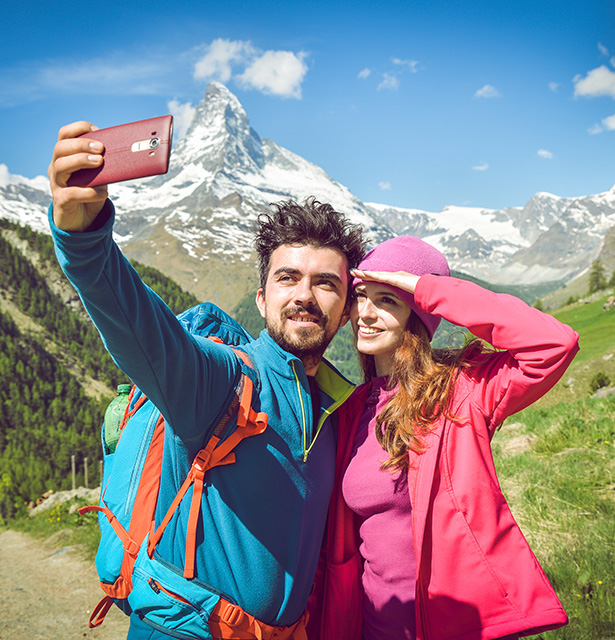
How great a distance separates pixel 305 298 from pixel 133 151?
1.80 metres

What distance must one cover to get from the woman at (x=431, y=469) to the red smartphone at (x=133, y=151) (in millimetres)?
2055

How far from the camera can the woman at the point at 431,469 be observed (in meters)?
2.87

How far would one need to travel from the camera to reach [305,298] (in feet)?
11.0

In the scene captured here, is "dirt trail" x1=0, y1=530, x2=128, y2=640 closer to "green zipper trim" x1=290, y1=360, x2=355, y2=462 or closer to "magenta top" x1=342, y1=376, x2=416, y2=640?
"magenta top" x1=342, y1=376, x2=416, y2=640

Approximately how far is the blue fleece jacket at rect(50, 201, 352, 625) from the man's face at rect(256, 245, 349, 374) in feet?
0.54

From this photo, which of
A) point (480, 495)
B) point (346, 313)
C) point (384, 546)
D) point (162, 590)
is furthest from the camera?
point (346, 313)

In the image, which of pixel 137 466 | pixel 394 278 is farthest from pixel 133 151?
pixel 394 278

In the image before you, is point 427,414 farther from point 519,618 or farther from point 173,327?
point 173,327

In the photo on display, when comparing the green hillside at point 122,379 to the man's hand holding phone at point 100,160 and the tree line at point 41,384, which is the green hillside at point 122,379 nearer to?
the tree line at point 41,384

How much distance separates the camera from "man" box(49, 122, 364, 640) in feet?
6.22

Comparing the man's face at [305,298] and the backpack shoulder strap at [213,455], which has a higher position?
the man's face at [305,298]

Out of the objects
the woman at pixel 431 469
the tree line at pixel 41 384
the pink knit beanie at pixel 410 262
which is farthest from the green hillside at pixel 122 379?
the woman at pixel 431 469

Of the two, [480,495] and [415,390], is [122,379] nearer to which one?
[415,390]

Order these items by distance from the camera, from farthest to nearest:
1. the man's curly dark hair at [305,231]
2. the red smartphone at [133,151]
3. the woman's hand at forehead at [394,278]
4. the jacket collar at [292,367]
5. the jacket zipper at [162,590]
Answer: the man's curly dark hair at [305,231]
the woman's hand at forehead at [394,278]
the jacket collar at [292,367]
the jacket zipper at [162,590]
the red smartphone at [133,151]
